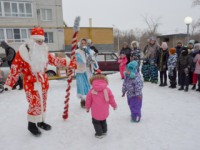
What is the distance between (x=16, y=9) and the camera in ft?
73.6

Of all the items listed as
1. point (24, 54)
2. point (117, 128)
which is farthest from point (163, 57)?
point (24, 54)

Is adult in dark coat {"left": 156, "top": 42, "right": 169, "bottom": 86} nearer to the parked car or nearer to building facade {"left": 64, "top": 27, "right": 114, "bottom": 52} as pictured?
the parked car

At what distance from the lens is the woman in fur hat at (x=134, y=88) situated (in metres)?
3.44

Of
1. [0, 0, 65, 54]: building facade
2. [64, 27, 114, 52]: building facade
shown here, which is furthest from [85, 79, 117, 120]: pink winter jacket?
[64, 27, 114, 52]: building facade

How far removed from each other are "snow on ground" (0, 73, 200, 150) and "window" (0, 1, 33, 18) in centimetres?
2118

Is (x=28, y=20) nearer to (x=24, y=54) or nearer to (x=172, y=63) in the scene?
(x=172, y=63)

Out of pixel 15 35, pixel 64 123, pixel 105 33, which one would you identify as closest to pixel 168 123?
pixel 64 123

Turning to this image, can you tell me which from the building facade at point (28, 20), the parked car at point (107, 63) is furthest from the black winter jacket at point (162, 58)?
the building facade at point (28, 20)

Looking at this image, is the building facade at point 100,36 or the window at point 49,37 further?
the building facade at point 100,36

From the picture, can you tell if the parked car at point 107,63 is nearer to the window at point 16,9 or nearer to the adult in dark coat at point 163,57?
the adult in dark coat at point 163,57

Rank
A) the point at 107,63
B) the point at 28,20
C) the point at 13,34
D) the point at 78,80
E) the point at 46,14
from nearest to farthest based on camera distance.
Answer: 1. the point at 78,80
2. the point at 107,63
3. the point at 13,34
4. the point at 28,20
5. the point at 46,14

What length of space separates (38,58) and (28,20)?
23002mm

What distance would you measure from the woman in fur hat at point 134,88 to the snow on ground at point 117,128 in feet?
0.99

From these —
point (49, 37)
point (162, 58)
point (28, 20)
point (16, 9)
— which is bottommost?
point (162, 58)
